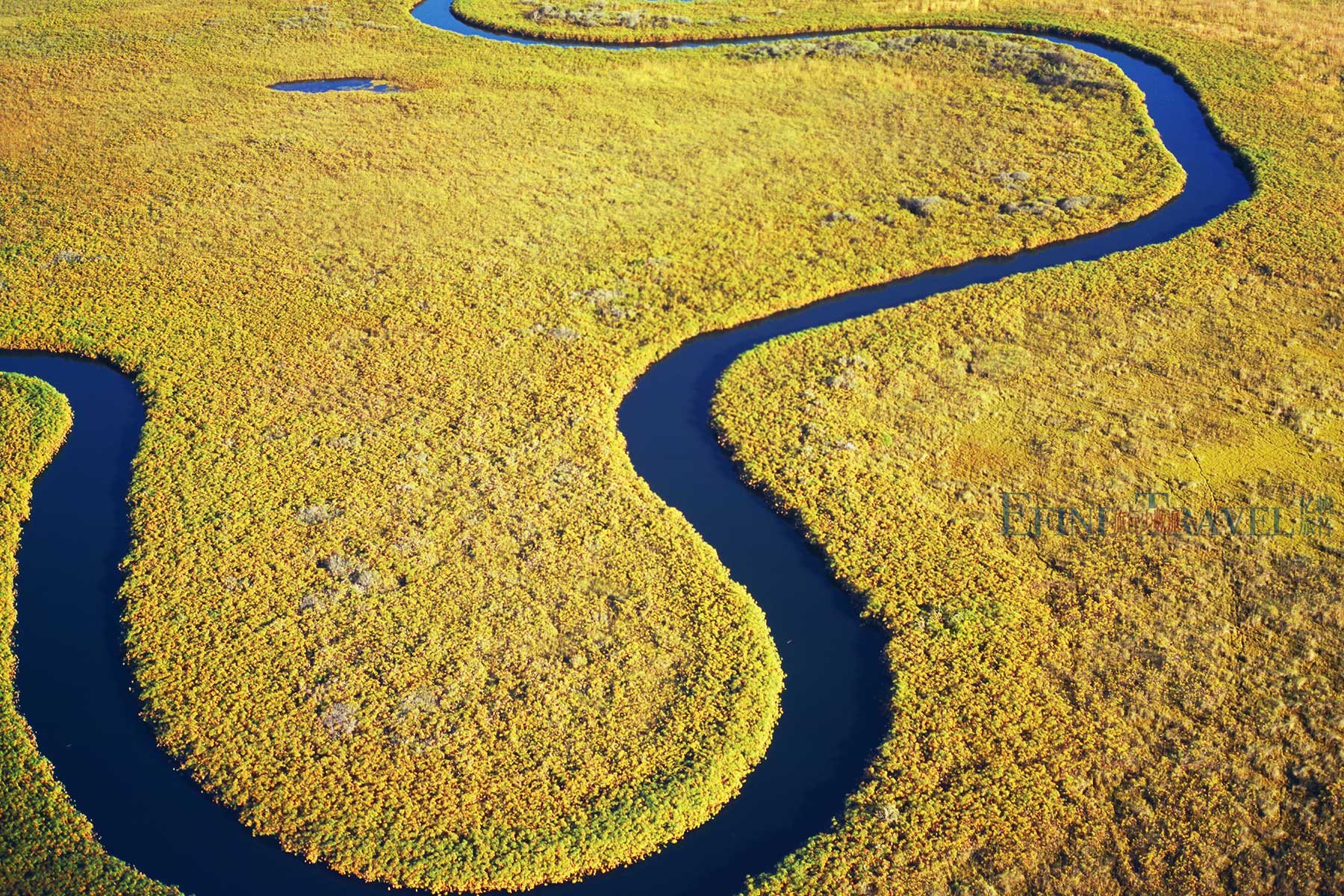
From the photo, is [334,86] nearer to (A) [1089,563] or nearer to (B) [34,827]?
(B) [34,827]

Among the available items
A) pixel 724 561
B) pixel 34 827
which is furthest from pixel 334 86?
pixel 34 827

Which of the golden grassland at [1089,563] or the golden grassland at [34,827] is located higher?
the golden grassland at [1089,563]

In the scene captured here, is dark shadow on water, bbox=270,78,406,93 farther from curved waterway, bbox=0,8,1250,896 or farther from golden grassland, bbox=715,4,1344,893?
golden grassland, bbox=715,4,1344,893

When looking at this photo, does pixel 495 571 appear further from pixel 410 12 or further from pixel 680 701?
pixel 410 12

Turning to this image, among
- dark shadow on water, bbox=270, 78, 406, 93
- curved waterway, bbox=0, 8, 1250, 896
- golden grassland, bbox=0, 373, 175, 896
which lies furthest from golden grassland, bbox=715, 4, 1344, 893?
dark shadow on water, bbox=270, 78, 406, 93

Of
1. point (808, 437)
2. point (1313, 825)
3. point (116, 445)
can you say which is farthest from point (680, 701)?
point (116, 445)

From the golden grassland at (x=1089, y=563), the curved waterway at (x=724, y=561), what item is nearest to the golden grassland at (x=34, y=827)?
the curved waterway at (x=724, y=561)

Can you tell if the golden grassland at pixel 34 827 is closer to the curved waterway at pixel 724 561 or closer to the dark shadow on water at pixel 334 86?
the curved waterway at pixel 724 561
